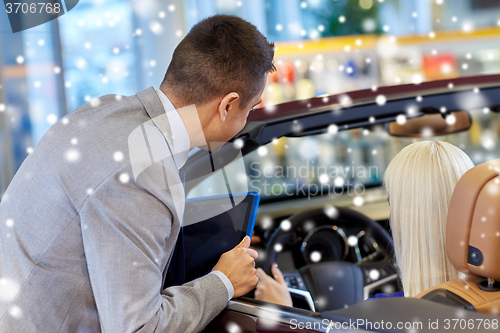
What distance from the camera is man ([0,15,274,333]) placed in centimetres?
92

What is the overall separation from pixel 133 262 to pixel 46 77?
2525 mm

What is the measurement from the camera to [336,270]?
1736 millimetres

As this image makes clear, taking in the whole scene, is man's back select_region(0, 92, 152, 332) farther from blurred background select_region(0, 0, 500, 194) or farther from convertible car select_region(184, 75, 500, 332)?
blurred background select_region(0, 0, 500, 194)

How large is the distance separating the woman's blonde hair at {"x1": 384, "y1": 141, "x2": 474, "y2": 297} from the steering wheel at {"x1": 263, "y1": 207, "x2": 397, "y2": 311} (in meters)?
0.46

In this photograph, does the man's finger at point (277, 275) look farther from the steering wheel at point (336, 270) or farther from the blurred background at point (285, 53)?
the blurred background at point (285, 53)

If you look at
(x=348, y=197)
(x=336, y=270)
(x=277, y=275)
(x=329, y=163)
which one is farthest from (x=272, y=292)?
(x=329, y=163)

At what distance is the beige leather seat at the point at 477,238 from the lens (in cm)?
83

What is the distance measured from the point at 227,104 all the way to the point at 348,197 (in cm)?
140

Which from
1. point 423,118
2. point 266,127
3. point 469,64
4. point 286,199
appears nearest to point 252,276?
point 266,127

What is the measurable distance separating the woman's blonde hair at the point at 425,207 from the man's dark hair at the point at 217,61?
0.46 metres

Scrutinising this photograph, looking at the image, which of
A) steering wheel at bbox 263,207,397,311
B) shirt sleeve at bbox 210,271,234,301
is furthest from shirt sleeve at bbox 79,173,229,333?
steering wheel at bbox 263,207,397,311

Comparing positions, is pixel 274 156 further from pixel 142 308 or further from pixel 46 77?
pixel 46 77

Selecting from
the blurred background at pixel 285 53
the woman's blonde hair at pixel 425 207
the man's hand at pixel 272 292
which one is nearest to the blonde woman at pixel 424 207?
the woman's blonde hair at pixel 425 207

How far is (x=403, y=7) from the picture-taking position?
4.39 meters
